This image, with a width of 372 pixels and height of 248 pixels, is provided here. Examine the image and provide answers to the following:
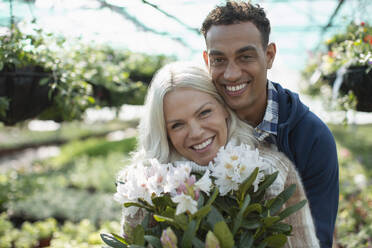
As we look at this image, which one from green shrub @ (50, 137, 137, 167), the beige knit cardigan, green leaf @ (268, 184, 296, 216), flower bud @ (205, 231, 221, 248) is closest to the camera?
flower bud @ (205, 231, 221, 248)

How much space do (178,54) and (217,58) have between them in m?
2.79

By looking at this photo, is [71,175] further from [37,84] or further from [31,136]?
[31,136]

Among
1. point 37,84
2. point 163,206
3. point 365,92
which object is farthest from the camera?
point 37,84

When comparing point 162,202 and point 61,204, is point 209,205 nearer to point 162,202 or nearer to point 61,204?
point 162,202

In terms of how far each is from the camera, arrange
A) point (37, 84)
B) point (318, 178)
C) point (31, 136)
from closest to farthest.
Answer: point (318, 178), point (37, 84), point (31, 136)

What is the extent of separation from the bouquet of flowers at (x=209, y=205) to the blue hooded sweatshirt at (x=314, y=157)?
0.46 m

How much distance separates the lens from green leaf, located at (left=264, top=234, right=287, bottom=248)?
1.06 m

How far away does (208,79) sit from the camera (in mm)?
1670

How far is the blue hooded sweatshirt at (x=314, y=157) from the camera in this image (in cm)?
160

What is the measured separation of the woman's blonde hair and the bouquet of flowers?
1.39 ft

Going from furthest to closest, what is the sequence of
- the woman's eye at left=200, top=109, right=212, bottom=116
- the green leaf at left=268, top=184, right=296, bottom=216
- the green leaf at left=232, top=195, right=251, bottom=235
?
the woman's eye at left=200, top=109, right=212, bottom=116, the green leaf at left=268, top=184, right=296, bottom=216, the green leaf at left=232, top=195, right=251, bottom=235

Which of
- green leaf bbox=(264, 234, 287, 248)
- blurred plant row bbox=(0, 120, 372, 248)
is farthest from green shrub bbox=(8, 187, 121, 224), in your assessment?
green leaf bbox=(264, 234, 287, 248)

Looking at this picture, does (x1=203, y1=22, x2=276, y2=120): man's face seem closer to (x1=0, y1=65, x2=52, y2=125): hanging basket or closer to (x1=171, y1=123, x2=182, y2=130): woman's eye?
(x1=171, y1=123, x2=182, y2=130): woman's eye

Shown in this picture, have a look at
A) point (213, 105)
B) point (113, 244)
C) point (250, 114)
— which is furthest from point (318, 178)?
point (113, 244)
